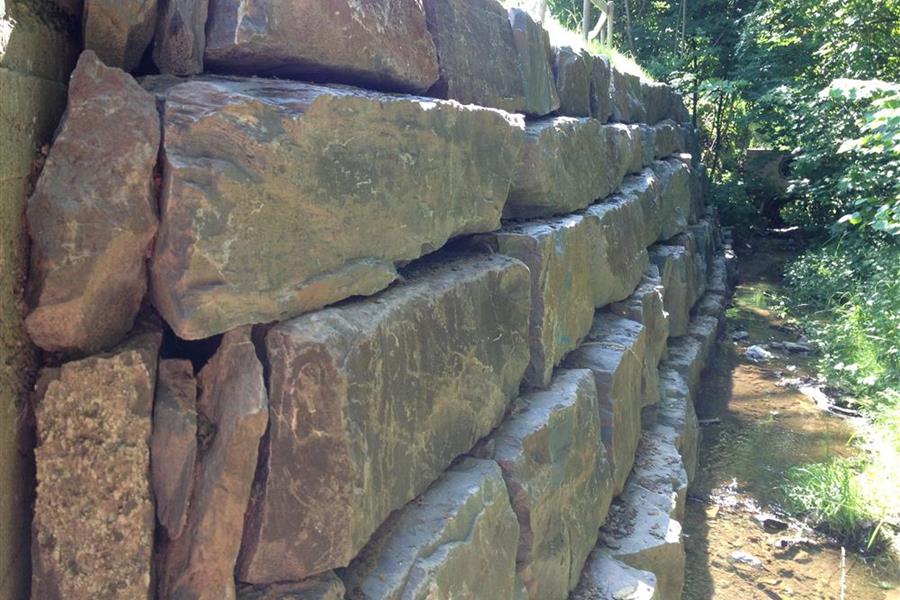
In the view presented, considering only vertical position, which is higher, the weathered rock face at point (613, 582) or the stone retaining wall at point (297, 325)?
the stone retaining wall at point (297, 325)

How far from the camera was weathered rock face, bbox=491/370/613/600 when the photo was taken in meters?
2.34

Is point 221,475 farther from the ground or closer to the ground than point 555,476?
farther from the ground

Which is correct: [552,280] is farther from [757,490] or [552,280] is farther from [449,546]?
[757,490]

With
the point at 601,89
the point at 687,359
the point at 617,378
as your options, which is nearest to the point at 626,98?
the point at 601,89

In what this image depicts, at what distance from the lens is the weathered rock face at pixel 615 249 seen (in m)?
3.63

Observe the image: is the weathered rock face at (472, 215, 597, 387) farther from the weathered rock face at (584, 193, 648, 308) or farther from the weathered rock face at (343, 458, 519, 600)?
the weathered rock face at (343, 458, 519, 600)

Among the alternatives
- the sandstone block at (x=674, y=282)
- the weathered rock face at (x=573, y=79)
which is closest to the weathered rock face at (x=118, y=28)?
the weathered rock face at (x=573, y=79)

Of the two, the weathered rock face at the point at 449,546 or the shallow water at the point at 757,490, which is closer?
the weathered rock face at the point at 449,546

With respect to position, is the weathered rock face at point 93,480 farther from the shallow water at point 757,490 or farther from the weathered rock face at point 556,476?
the shallow water at point 757,490

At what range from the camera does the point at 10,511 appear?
1242 millimetres

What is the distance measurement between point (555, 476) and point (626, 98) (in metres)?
4.04

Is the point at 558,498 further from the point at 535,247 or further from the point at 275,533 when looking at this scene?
the point at 275,533

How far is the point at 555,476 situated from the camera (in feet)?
8.36

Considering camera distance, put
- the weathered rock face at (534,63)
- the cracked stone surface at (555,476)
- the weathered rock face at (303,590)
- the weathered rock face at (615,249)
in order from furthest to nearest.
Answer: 1. the weathered rock face at (615,249)
2. the weathered rock face at (534,63)
3. the cracked stone surface at (555,476)
4. the weathered rock face at (303,590)
